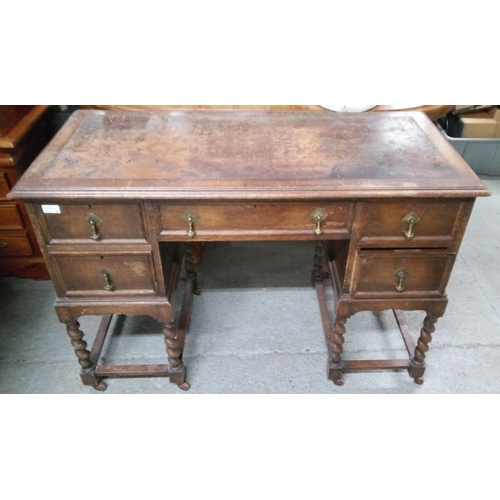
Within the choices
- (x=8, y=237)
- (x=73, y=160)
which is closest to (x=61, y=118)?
(x=8, y=237)

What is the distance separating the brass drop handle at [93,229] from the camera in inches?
51.1

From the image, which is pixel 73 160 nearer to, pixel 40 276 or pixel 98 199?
pixel 98 199

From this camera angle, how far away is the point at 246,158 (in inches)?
54.9

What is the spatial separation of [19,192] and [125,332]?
970 millimetres

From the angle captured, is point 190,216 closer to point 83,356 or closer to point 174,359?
point 174,359

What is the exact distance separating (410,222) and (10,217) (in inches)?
69.3

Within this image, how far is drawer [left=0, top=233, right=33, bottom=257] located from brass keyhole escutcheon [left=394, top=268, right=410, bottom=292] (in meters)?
1.72

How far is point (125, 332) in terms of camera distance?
79.5 inches

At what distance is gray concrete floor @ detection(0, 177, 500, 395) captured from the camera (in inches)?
70.8

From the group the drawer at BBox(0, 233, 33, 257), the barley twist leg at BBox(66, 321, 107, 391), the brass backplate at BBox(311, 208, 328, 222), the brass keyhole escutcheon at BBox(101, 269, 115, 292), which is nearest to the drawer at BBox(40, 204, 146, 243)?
the brass keyhole escutcheon at BBox(101, 269, 115, 292)

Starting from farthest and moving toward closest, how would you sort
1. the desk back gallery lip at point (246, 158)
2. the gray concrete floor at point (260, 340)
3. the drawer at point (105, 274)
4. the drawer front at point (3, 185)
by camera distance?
the drawer front at point (3, 185), the gray concrete floor at point (260, 340), the drawer at point (105, 274), the desk back gallery lip at point (246, 158)

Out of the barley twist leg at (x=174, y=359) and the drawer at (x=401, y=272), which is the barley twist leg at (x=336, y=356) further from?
the barley twist leg at (x=174, y=359)

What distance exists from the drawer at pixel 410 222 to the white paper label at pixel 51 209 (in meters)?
0.90

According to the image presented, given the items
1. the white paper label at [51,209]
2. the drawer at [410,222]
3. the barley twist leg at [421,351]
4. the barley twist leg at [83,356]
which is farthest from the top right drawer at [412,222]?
the barley twist leg at [83,356]
